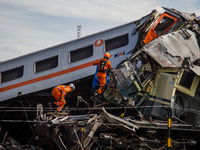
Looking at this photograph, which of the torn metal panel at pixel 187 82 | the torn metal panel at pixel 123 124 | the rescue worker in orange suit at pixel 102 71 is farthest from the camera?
the rescue worker in orange suit at pixel 102 71

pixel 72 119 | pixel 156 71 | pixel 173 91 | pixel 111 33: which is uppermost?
pixel 111 33

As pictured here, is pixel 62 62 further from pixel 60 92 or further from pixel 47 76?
pixel 60 92

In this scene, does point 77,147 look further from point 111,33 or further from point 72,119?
point 111,33

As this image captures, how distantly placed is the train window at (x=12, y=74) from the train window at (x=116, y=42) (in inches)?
113

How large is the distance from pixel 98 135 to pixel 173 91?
2303 millimetres

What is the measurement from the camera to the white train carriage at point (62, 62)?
29.6 feet

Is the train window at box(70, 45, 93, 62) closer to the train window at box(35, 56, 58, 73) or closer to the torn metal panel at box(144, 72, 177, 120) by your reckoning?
the train window at box(35, 56, 58, 73)

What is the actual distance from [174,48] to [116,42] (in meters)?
1.90

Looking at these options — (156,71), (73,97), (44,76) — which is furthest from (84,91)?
(156,71)

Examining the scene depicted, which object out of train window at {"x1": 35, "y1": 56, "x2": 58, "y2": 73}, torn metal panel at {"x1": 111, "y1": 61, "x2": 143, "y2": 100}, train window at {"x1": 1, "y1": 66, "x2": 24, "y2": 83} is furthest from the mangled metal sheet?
train window at {"x1": 1, "y1": 66, "x2": 24, "y2": 83}

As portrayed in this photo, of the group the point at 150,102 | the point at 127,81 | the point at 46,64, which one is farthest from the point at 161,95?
the point at 46,64

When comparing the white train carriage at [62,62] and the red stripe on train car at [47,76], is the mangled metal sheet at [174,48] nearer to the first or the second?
the white train carriage at [62,62]

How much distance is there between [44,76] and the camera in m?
9.13

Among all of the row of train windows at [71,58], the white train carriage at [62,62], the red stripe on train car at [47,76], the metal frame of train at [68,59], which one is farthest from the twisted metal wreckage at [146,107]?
the red stripe on train car at [47,76]
